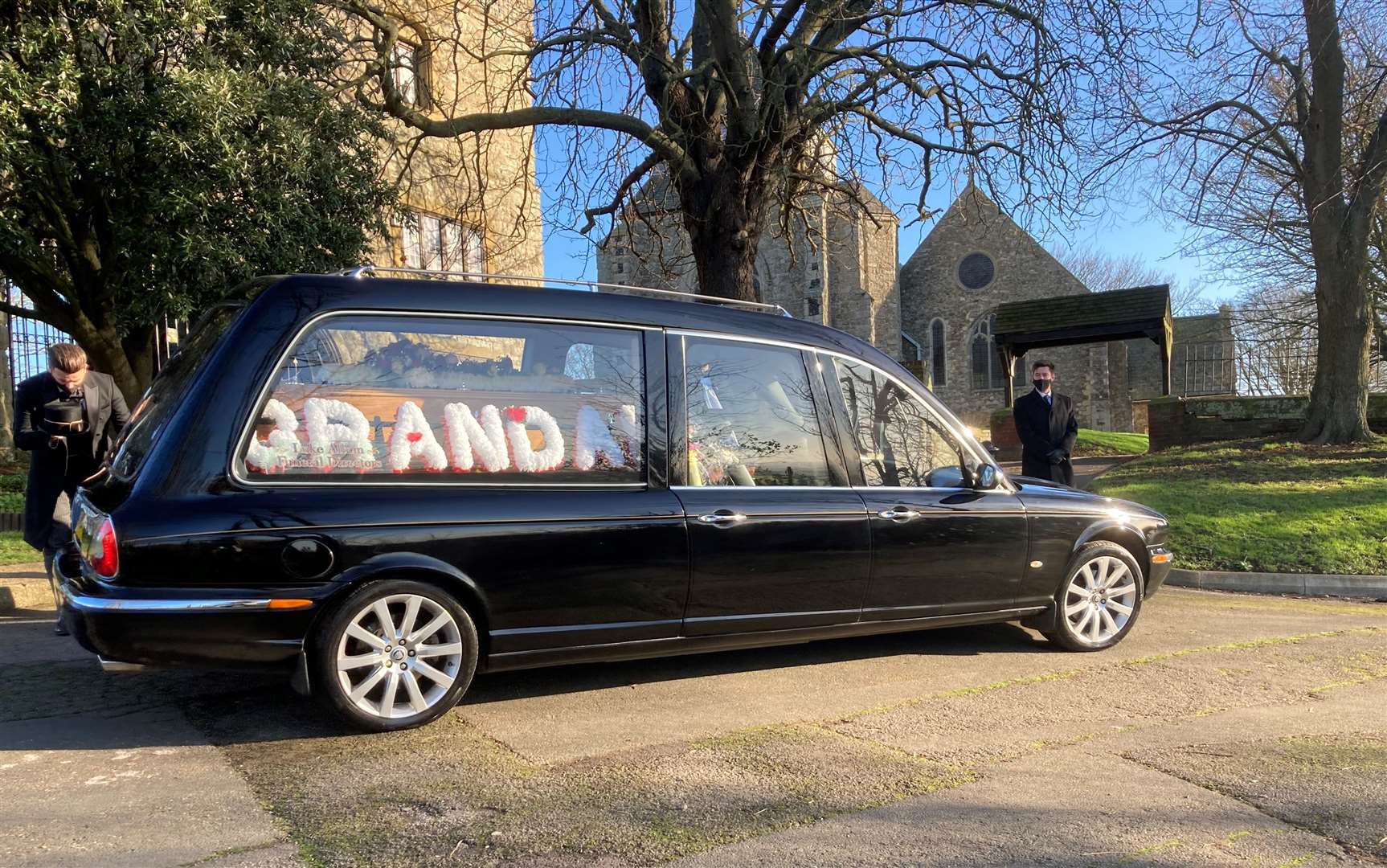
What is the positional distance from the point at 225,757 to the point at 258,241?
7156mm

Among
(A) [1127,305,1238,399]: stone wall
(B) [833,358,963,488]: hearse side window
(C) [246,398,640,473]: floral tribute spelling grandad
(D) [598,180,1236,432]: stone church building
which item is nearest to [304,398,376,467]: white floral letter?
(C) [246,398,640,473]: floral tribute spelling grandad

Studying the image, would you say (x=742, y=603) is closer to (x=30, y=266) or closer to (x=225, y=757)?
(x=225, y=757)

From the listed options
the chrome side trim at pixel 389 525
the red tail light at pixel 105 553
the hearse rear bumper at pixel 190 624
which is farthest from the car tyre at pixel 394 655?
the red tail light at pixel 105 553

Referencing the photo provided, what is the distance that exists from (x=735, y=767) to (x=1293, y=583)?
23.0ft

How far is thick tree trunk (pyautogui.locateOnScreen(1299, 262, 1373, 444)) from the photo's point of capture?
16078mm

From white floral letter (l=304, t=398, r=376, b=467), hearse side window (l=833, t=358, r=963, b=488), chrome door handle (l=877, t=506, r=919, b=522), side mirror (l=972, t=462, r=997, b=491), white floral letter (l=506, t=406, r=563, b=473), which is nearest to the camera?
white floral letter (l=304, t=398, r=376, b=467)

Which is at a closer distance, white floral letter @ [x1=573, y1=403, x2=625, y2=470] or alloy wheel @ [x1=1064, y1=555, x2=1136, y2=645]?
white floral letter @ [x1=573, y1=403, x2=625, y2=470]

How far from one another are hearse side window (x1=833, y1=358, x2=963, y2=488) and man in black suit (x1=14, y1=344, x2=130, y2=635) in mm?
4497

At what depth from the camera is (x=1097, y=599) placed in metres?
5.66

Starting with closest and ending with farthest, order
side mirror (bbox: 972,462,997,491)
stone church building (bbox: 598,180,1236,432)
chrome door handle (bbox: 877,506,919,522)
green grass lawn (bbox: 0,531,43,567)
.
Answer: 1. chrome door handle (bbox: 877,506,919,522)
2. side mirror (bbox: 972,462,997,491)
3. green grass lawn (bbox: 0,531,43,567)
4. stone church building (bbox: 598,180,1236,432)

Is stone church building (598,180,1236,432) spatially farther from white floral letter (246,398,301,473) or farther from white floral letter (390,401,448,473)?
white floral letter (246,398,301,473)

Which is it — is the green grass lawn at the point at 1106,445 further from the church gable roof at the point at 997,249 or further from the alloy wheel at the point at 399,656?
the alloy wheel at the point at 399,656

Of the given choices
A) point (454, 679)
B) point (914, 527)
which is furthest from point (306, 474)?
point (914, 527)

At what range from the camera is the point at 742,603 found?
457 cm
